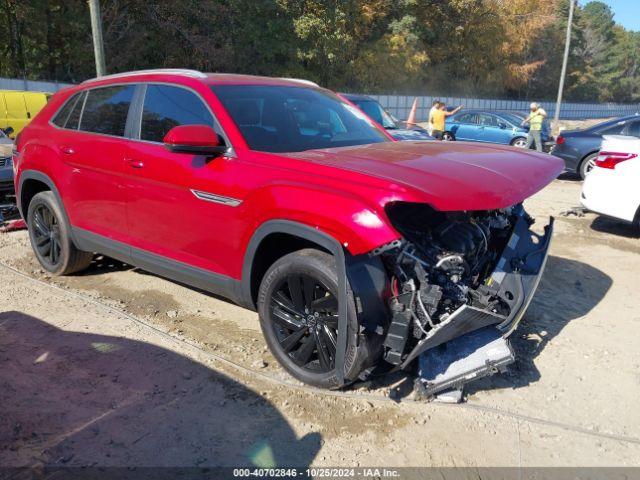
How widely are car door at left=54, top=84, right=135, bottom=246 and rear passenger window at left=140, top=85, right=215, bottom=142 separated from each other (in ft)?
0.84

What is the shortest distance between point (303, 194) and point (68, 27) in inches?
1050

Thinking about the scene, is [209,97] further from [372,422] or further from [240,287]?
[372,422]

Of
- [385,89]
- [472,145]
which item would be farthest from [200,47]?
[472,145]

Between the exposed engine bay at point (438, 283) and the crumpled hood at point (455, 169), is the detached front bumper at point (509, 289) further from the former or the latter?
the crumpled hood at point (455, 169)

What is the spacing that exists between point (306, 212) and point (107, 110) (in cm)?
254

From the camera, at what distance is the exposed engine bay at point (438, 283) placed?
3.02 meters

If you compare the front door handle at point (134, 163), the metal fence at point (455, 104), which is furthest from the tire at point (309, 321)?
the metal fence at point (455, 104)

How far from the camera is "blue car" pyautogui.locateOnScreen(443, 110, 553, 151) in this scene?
17.4 meters

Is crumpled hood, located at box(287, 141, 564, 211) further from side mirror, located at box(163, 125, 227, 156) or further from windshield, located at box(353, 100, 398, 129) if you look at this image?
windshield, located at box(353, 100, 398, 129)

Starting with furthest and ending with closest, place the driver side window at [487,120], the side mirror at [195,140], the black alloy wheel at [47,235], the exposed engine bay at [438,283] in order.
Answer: the driver side window at [487,120] → the black alloy wheel at [47,235] → the side mirror at [195,140] → the exposed engine bay at [438,283]

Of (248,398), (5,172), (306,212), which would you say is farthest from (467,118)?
(248,398)

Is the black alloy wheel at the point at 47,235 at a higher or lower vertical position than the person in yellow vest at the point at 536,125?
lower

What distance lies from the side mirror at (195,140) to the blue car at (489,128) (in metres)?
14.4

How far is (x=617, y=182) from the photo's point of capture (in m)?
6.89
